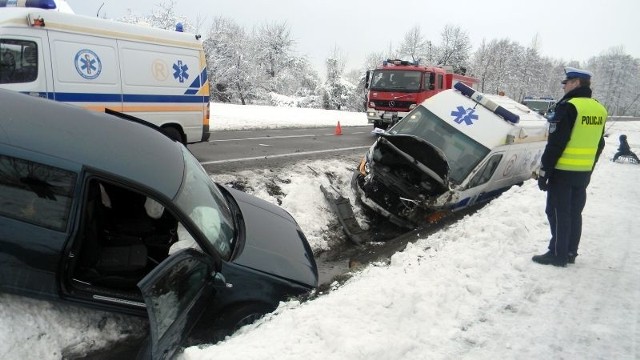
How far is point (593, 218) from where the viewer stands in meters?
6.18

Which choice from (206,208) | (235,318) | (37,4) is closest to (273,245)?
(206,208)

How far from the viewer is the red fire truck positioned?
16395 millimetres

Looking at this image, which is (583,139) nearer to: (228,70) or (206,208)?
(206,208)

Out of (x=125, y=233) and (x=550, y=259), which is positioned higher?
(x=125, y=233)

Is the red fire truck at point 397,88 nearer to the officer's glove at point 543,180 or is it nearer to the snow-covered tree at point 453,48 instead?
the officer's glove at point 543,180

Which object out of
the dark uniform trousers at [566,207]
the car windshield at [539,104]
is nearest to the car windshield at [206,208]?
the dark uniform trousers at [566,207]

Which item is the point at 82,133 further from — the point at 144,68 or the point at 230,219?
the point at 144,68

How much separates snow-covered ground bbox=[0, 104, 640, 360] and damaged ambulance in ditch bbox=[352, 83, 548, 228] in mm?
1775

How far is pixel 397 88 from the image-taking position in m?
16.6

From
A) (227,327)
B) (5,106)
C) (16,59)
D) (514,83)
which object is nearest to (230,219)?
(227,327)

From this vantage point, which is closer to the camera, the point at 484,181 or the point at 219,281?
the point at 219,281

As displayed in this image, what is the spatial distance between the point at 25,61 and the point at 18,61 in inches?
3.4

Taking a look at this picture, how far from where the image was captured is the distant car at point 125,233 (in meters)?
2.70

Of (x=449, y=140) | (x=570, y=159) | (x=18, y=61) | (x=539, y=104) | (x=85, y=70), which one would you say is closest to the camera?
(x=570, y=159)
